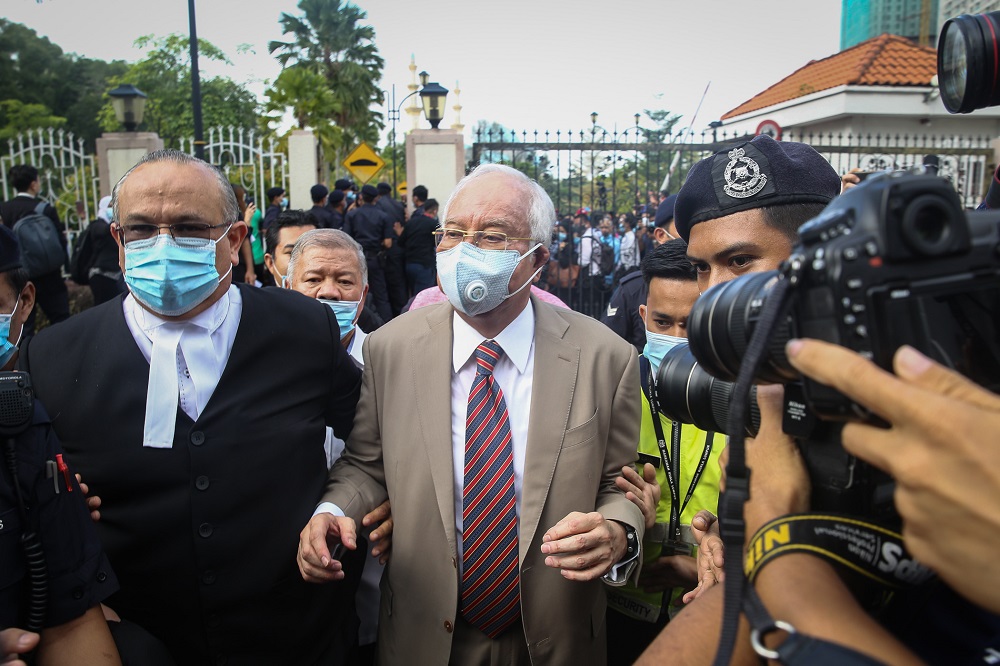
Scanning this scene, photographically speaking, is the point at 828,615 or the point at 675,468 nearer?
the point at 828,615

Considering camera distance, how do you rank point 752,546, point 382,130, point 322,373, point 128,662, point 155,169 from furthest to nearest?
1. point 382,130
2. point 322,373
3. point 155,169
4. point 128,662
5. point 752,546

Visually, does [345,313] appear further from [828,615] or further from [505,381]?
[828,615]

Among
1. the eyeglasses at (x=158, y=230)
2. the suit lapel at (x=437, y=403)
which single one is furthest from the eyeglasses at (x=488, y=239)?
the eyeglasses at (x=158, y=230)

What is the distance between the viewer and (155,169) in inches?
83.7

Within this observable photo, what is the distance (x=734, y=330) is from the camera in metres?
1.02

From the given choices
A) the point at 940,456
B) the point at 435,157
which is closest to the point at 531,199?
the point at 940,456

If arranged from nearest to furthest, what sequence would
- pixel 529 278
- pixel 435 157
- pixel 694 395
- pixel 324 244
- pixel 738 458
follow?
pixel 738 458 → pixel 694 395 → pixel 529 278 → pixel 324 244 → pixel 435 157

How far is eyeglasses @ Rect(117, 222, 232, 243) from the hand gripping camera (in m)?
1.84

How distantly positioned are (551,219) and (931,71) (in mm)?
20346

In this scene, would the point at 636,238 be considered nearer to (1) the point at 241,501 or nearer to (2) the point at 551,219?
(2) the point at 551,219

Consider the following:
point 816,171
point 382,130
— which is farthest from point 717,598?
point 382,130

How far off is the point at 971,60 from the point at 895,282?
1061 millimetres

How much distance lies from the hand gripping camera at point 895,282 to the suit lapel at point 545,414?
1.19 m

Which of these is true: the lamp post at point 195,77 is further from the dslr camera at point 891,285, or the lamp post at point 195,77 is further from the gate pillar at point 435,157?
the dslr camera at point 891,285
